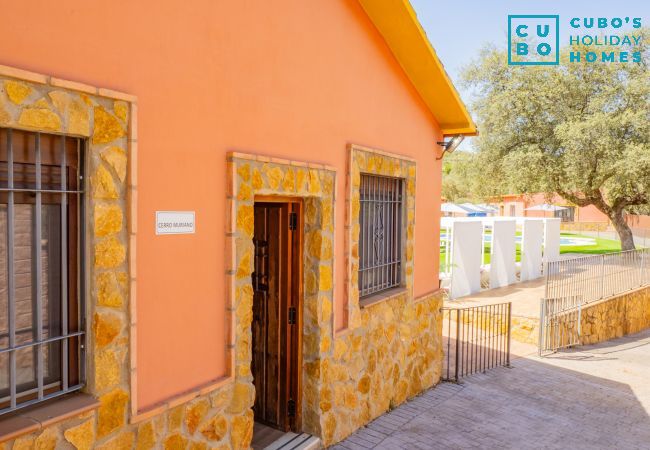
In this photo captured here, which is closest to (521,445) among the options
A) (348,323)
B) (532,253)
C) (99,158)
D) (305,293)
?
(348,323)

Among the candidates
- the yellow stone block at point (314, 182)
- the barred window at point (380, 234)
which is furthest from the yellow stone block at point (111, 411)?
the barred window at point (380, 234)

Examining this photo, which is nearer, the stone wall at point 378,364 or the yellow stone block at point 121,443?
the yellow stone block at point 121,443

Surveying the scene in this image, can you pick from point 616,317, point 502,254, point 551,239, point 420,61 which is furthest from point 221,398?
point 551,239

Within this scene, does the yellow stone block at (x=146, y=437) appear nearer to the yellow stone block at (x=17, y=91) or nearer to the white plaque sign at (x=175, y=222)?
the white plaque sign at (x=175, y=222)

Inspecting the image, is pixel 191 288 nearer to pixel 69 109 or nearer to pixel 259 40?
pixel 69 109

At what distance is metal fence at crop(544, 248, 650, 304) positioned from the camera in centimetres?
1341

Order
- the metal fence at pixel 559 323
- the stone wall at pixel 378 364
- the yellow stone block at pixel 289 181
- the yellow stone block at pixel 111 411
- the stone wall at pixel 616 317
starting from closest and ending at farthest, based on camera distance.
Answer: the yellow stone block at pixel 111 411, the yellow stone block at pixel 289 181, the stone wall at pixel 378 364, the metal fence at pixel 559 323, the stone wall at pixel 616 317

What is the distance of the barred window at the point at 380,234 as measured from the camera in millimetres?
6672

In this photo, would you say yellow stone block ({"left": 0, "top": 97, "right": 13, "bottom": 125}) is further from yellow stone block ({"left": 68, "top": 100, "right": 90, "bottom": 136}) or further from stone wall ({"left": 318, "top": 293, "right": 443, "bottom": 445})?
stone wall ({"left": 318, "top": 293, "right": 443, "bottom": 445})

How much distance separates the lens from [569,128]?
→ 21422mm

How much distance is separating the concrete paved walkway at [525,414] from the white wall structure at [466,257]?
17.3 ft

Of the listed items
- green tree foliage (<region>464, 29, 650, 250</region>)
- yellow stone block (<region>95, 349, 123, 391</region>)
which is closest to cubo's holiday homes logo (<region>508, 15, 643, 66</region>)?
green tree foliage (<region>464, 29, 650, 250</region>)

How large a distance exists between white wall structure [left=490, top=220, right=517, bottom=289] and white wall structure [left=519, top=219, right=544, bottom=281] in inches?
49.5

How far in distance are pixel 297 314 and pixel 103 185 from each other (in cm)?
294
